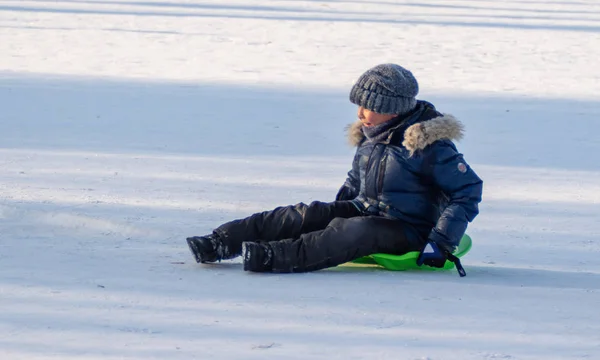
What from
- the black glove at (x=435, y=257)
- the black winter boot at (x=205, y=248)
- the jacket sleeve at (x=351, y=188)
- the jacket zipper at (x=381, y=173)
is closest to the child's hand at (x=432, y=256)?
the black glove at (x=435, y=257)

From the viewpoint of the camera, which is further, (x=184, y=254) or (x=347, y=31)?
(x=347, y=31)

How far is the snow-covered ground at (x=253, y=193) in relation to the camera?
337cm

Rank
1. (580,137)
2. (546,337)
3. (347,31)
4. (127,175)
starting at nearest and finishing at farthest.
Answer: (546,337) → (127,175) → (580,137) → (347,31)

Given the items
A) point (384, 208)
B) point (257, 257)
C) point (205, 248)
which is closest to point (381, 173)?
point (384, 208)

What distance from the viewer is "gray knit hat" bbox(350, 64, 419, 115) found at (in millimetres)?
4316

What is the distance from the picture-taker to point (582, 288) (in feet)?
13.5

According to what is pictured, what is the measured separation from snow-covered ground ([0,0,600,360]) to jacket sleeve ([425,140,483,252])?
164 millimetres

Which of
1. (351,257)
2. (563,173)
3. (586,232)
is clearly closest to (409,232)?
(351,257)

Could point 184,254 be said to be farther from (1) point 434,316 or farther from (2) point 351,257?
(1) point 434,316

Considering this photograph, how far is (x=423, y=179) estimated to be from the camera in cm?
425

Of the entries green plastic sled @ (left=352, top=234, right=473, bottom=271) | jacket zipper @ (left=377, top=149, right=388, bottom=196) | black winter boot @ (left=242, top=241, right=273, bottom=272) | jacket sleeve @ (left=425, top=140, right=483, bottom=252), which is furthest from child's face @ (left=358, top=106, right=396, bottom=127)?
black winter boot @ (left=242, top=241, right=273, bottom=272)

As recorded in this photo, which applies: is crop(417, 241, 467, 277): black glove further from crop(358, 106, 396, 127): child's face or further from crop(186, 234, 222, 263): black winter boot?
crop(186, 234, 222, 263): black winter boot

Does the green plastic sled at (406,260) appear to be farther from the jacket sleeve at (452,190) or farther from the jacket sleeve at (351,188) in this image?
the jacket sleeve at (351,188)

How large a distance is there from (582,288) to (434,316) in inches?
30.3
